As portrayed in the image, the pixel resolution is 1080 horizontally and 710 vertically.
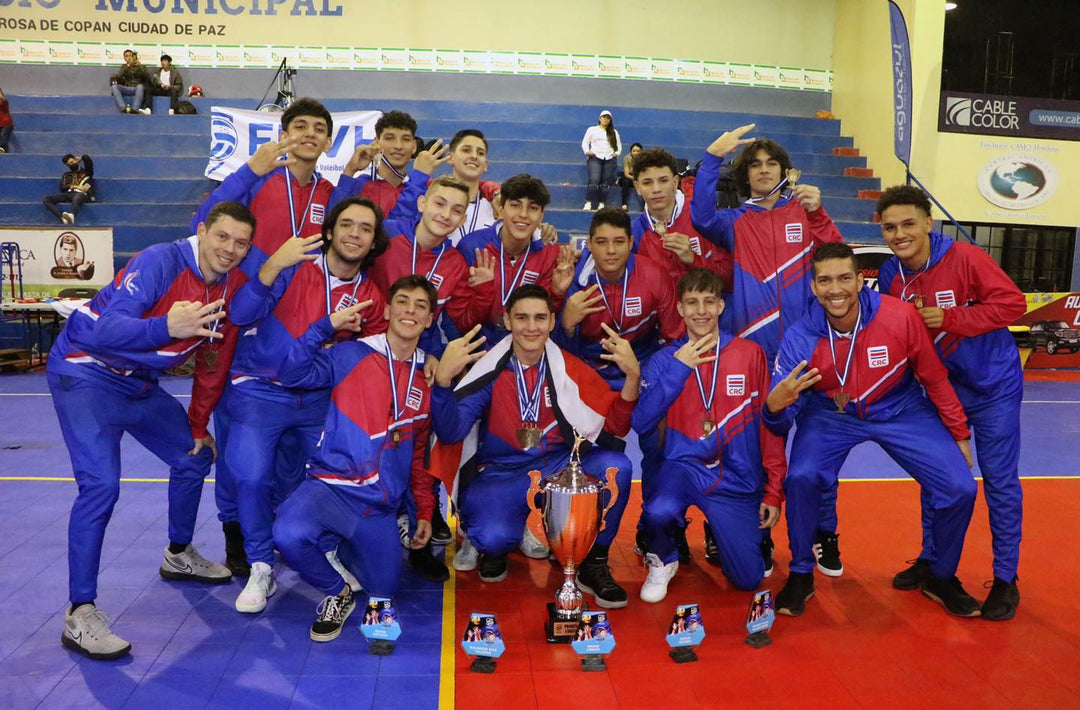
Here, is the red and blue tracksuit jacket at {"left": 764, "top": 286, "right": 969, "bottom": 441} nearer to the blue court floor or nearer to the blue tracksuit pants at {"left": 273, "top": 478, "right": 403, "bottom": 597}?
the blue tracksuit pants at {"left": 273, "top": 478, "right": 403, "bottom": 597}

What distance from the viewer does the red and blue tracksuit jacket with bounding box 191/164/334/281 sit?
180 inches

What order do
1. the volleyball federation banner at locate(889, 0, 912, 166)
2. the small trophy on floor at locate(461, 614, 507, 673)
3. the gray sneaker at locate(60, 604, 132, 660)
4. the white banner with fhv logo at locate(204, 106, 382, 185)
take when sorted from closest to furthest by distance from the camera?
the small trophy on floor at locate(461, 614, 507, 673)
the gray sneaker at locate(60, 604, 132, 660)
the white banner with fhv logo at locate(204, 106, 382, 185)
the volleyball federation banner at locate(889, 0, 912, 166)

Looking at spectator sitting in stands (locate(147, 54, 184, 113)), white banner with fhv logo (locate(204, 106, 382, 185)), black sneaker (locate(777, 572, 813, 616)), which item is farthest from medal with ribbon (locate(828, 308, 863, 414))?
spectator sitting in stands (locate(147, 54, 184, 113))

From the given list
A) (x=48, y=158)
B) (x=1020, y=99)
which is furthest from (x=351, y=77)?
(x=1020, y=99)

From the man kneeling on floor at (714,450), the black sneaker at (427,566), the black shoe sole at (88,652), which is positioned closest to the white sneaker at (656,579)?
the man kneeling on floor at (714,450)

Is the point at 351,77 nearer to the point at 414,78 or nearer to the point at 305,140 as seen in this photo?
the point at 414,78

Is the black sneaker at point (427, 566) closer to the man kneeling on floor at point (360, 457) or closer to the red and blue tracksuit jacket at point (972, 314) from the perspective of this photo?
the man kneeling on floor at point (360, 457)

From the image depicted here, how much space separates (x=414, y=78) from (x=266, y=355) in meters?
13.7

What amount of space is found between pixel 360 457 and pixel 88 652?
4.46ft

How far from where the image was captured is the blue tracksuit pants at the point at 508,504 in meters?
4.42

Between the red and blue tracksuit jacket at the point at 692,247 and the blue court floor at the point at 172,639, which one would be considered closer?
the blue court floor at the point at 172,639

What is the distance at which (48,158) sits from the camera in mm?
14859

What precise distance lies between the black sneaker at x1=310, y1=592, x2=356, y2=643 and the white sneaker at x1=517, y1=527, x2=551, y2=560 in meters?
1.28

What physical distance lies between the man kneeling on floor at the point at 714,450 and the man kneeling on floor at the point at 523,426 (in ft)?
0.70
